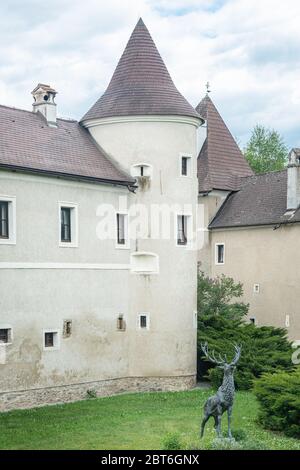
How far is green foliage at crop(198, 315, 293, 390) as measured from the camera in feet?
99.2

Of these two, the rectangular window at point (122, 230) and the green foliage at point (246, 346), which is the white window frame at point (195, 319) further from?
the rectangular window at point (122, 230)

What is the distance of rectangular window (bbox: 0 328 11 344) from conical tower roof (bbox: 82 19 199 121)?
923cm

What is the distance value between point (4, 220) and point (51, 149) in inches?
150

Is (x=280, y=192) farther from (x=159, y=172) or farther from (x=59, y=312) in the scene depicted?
(x=59, y=312)

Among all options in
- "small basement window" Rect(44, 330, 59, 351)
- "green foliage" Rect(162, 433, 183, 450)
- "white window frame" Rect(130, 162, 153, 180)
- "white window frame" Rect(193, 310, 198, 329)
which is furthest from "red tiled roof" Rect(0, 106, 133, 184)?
"green foliage" Rect(162, 433, 183, 450)

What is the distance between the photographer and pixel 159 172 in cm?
3009

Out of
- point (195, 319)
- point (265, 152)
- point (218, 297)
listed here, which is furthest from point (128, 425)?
point (265, 152)

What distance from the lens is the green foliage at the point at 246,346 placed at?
30234 millimetres

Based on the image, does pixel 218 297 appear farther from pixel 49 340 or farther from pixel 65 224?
pixel 49 340

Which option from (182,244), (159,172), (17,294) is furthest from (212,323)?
(17,294)

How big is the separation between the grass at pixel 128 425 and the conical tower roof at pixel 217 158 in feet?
42.9

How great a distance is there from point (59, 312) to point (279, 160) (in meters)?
42.3

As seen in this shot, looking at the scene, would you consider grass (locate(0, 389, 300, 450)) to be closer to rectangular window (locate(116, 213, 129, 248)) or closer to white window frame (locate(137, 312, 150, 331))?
white window frame (locate(137, 312, 150, 331))

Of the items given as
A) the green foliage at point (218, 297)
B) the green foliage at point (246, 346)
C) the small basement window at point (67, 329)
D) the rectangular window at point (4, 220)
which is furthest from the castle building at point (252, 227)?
the rectangular window at point (4, 220)
